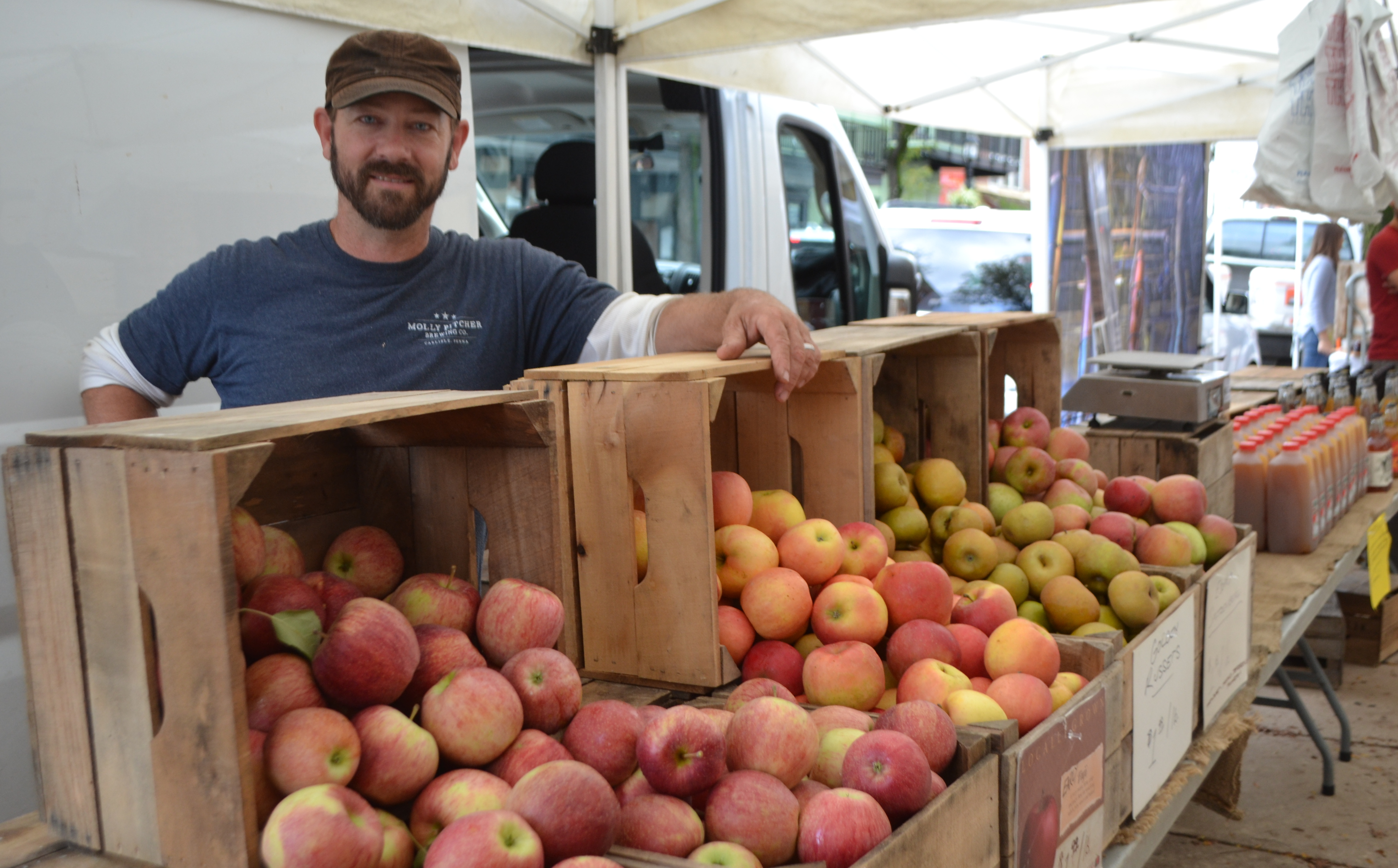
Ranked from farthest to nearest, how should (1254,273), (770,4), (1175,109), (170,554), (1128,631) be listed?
(1254,273), (1175,109), (770,4), (1128,631), (170,554)

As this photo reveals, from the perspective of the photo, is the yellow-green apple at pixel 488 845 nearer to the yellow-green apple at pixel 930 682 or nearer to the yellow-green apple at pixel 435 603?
the yellow-green apple at pixel 435 603

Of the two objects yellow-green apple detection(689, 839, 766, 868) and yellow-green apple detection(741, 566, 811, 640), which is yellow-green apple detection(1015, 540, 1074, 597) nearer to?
yellow-green apple detection(741, 566, 811, 640)

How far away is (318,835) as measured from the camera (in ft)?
2.90

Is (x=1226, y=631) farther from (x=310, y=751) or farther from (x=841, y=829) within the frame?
(x=310, y=751)

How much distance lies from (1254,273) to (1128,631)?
40.0 ft

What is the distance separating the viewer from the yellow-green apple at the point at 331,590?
3.80 feet

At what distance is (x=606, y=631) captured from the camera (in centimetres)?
160

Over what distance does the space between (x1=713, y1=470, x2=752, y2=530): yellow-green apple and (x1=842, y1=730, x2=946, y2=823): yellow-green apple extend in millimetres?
574

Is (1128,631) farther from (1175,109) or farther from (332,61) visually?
(1175,109)

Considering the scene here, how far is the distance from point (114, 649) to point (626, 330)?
51.5 inches

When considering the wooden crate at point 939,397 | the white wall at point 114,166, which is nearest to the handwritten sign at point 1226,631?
the wooden crate at point 939,397

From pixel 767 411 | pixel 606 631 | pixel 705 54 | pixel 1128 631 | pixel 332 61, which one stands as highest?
pixel 705 54

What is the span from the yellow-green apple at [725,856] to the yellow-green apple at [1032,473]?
1.67 metres

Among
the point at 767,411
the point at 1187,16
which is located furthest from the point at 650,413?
the point at 1187,16
